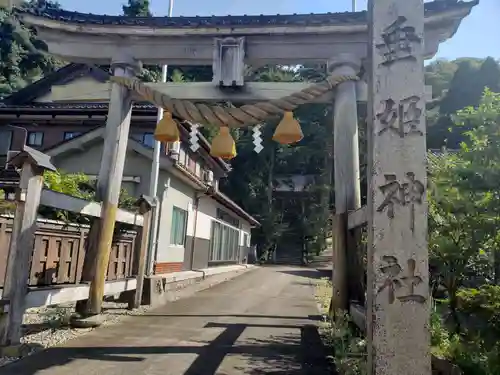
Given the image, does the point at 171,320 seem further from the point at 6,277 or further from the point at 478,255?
the point at 478,255

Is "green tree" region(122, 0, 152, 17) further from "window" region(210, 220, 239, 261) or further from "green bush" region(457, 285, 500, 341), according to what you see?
"green bush" region(457, 285, 500, 341)

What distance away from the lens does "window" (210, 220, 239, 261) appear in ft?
70.5

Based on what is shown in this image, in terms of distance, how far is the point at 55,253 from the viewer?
21.7ft

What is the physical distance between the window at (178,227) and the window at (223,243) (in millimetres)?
4999

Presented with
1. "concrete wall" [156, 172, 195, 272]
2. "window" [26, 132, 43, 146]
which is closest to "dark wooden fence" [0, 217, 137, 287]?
"concrete wall" [156, 172, 195, 272]

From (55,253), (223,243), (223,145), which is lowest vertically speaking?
(55,253)

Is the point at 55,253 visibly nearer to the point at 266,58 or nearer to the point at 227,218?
the point at 266,58

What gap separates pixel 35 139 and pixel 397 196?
60.9 ft

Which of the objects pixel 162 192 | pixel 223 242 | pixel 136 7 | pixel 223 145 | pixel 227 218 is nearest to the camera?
pixel 223 145

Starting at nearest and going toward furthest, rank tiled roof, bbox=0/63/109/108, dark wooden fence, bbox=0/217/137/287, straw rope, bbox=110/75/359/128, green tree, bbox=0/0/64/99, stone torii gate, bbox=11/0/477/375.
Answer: stone torii gate, bbox=11/0/477/375
dark wooden fence, bbox=0/217/137/287
straw rope, bbox=110/75/359/128
tiled roof, bbox=0/63/109/108
green tree, bbox=0/0/64/99

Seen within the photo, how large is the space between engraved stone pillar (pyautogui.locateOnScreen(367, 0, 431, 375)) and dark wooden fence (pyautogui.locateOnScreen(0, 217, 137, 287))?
479cm

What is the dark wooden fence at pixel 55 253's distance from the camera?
18.8 feet

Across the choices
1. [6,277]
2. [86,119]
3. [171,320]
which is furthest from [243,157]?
[6,277]

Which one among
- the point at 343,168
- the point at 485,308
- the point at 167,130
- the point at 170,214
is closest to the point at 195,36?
the point at 167,130
